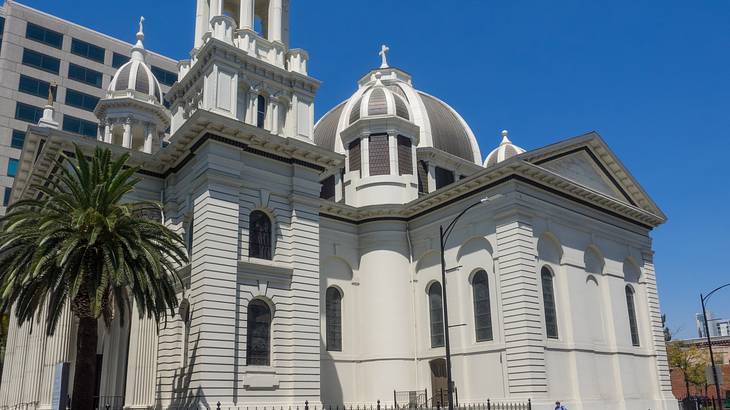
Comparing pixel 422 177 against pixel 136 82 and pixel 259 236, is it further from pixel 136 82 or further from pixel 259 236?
pixel 136 82

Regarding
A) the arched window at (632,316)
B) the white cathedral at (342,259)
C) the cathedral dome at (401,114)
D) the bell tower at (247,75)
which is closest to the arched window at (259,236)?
the white cathedral at (342,259)

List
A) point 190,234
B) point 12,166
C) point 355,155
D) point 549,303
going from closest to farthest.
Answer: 1. point 190,234
2. point 549,303
3. point 355,155
4. point 12,166

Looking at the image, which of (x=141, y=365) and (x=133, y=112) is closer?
(x=141, y=365)

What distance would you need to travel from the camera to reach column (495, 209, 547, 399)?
29.0 meters

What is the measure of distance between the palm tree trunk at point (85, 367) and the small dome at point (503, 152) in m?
33.4

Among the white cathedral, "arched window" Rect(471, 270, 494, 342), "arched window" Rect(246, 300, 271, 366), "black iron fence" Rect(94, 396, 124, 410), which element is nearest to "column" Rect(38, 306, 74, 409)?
the white cathedral

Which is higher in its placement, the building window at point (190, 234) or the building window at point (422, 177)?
the building window at point (422, 177)

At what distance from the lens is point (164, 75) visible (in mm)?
74125

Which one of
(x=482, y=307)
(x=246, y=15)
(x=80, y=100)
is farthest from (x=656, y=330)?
(x=80, y=100)

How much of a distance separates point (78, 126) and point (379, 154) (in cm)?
4002

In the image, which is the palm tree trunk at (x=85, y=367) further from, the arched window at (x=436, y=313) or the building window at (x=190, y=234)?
the arched window at (x=436, y=313)

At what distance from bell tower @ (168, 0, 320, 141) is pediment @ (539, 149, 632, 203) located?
1355 cm

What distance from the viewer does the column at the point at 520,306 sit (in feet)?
95.2

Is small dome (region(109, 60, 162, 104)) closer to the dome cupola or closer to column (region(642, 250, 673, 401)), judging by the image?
the dome cupola
